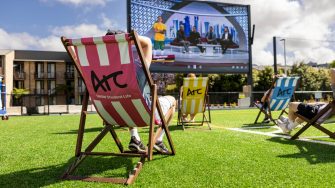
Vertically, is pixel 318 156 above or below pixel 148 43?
below

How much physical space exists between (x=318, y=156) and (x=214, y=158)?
1131 millimetres

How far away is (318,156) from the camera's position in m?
3.39

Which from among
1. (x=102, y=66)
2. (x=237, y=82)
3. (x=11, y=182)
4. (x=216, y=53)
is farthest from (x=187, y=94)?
(x=237, y=82)

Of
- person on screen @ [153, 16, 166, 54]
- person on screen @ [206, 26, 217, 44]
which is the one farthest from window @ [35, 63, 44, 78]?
person on screen @ [206, 26, 217, 44]

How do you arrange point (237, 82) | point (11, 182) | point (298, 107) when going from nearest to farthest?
point (11, 182)
point (298, 107)
point (237, 82)

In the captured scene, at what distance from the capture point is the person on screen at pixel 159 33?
2436cm

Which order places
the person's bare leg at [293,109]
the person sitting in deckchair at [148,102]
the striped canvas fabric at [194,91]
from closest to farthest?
the person sitting in deckchair at [148,102] < the person's bare leg at [293,109] < the striped canvas fabric at [194,91]

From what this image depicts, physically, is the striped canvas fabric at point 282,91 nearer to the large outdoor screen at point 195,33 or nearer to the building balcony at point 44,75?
the large outdoor screen at point 195,33

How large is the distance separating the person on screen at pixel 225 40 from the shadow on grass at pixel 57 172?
24.8m

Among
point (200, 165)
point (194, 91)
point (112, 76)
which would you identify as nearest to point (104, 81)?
point (112, 76)

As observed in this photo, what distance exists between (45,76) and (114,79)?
46.4 meters

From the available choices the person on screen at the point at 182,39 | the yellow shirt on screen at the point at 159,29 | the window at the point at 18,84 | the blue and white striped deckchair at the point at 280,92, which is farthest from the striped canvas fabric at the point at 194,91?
the window at the point at 18,84

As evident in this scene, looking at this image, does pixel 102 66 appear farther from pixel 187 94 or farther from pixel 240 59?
pixel 240 59

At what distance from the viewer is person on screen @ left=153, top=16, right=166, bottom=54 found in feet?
79.9
